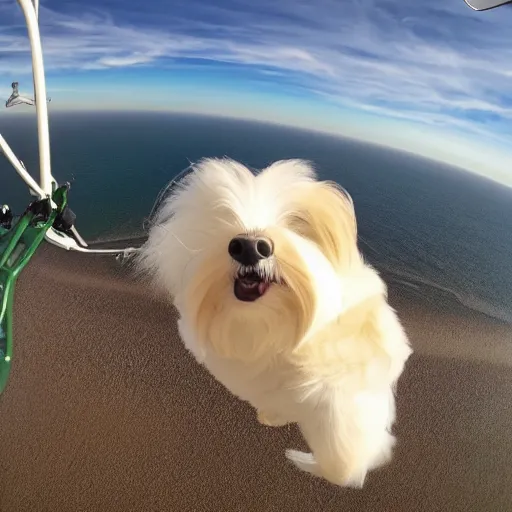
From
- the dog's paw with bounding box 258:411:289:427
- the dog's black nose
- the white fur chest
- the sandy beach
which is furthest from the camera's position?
the sandy beach

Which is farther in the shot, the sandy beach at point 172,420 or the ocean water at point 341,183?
the sandy beach at point 172,420

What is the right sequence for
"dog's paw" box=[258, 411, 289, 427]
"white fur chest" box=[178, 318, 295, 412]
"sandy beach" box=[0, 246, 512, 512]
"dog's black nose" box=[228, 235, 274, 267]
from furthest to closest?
"sandy beach" box=[0, 246, 512, 512]
"dog's paw" box=[258, 411, 289, 427]
"white fur chest" box=[178, 318, 295, 412]
"dog's black nose" box=[228, 235, 274, 267]

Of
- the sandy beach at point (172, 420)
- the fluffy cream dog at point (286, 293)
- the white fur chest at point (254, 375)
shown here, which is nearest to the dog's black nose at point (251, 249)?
the fluffy cream dog at point (286, 293)

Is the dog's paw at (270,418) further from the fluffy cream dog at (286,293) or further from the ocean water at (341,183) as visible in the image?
the ocean water at (341,183)

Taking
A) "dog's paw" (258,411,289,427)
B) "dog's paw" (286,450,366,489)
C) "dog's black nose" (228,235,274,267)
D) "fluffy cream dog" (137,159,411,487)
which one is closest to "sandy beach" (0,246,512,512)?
"dog's paw" (286,450,366,489)

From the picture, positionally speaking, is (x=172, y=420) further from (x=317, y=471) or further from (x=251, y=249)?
(x=251, y=249)

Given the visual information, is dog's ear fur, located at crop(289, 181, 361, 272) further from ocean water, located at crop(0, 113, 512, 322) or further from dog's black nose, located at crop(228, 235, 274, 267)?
ocean water, located at crop(0, 113, 512, 322)

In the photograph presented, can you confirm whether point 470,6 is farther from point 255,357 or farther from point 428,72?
point 255,357
